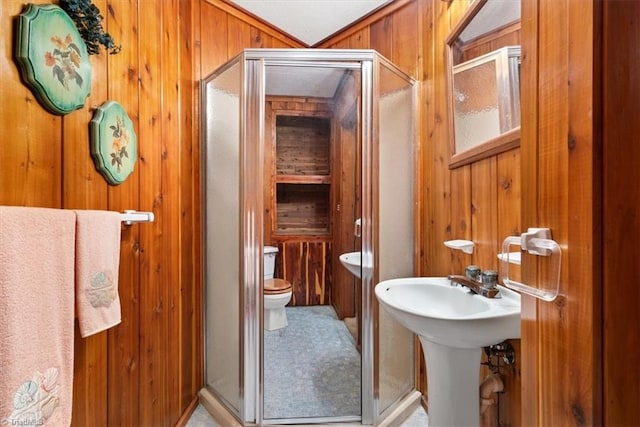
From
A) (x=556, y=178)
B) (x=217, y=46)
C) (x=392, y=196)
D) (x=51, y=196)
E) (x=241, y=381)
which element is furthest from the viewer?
(x=217, y=46)

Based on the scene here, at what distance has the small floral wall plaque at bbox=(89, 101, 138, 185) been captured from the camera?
0.88 metres

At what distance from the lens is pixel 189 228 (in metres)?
1.62

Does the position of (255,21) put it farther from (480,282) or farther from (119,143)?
(480,282)

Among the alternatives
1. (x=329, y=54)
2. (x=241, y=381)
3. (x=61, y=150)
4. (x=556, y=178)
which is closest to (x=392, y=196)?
(x=329, y=54)

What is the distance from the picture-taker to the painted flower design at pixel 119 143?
96cm

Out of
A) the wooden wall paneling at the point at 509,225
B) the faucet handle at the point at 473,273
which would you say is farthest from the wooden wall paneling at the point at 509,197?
the faucet handle at the point at 473,273

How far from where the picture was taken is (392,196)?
63.4 inches

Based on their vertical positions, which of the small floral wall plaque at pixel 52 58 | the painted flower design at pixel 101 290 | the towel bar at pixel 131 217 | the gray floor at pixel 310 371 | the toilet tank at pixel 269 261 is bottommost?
the gray floor at pixel 310 371

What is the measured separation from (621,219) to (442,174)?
3.50 ft

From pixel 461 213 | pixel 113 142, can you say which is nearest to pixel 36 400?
pixel 113 142

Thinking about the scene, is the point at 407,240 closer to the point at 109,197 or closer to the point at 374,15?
the point at 109,197

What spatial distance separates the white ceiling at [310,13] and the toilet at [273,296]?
1.60 meters

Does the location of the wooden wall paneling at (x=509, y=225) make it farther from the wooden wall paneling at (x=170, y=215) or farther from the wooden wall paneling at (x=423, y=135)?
the wooden wall paneling at (x=170, y=215)

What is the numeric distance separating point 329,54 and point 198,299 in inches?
63.7
